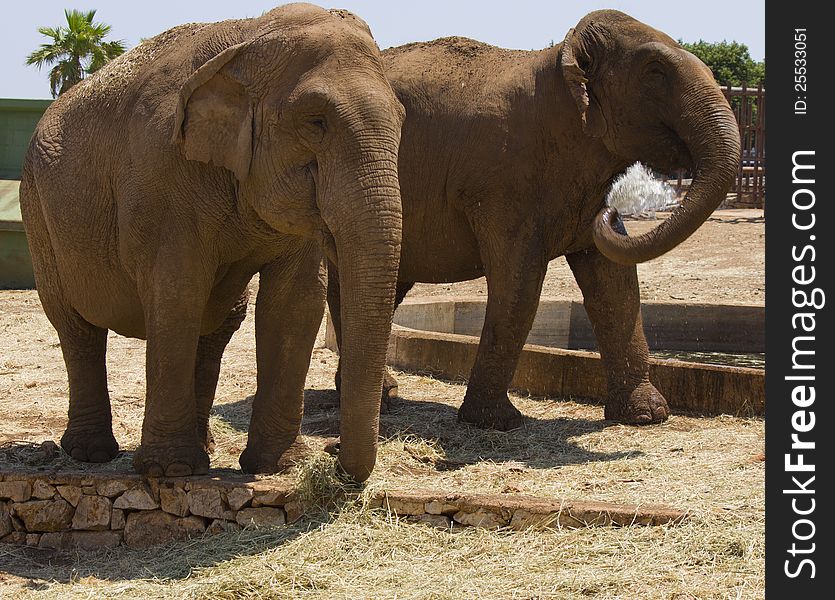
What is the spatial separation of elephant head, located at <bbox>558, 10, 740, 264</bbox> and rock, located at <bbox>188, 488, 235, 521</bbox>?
2898 millimetres

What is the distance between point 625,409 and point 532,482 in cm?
211

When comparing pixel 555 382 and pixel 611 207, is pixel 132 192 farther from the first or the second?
pixel 555 382

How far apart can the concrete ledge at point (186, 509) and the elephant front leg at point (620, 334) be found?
2910mm

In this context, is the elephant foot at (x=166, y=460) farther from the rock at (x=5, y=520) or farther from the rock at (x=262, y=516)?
the rock at (x=5, y=520)

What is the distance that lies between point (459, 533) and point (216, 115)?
7.70 feet

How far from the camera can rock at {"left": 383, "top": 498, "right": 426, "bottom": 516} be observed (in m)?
6.36

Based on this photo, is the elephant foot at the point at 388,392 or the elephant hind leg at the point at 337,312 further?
the elephant hind leg at the point at 337,312

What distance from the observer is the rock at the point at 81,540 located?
22.1ft

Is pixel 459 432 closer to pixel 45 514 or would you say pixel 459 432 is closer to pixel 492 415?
pixel 492 415

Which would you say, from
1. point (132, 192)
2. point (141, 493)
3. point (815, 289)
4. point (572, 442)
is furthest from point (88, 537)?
point (815, 289)

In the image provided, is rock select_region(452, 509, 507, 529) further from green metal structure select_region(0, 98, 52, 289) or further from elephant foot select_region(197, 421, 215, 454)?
green metal structure select_region(0, 98, 52, 289)

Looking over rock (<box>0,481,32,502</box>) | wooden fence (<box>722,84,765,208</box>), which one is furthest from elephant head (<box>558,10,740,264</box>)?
wooden fence (<box>722,84,765,208</box>)

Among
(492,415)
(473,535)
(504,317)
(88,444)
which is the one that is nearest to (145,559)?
(88,444)

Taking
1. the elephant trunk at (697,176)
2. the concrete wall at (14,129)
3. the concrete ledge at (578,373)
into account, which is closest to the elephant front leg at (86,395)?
the elephant trunk at (697,176)
